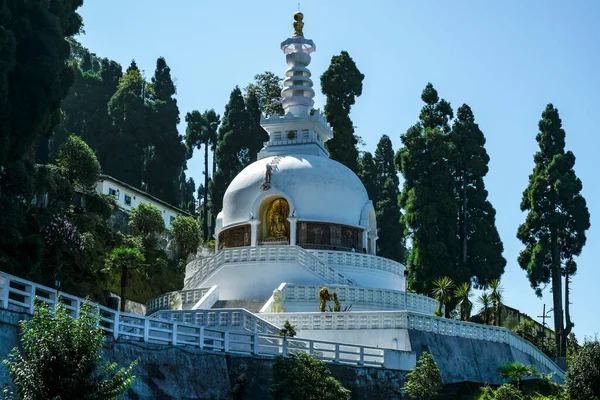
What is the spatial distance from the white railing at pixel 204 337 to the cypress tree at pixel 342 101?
1213 inches

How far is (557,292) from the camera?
154ft

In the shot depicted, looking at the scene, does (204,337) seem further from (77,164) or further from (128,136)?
(128,136)

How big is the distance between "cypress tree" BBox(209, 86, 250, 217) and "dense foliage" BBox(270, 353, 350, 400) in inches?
1604

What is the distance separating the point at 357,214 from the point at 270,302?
36.6 feet

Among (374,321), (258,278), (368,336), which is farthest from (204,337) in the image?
(258,278)

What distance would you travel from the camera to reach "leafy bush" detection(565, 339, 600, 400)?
26703 millimetres

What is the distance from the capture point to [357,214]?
44.9 meters

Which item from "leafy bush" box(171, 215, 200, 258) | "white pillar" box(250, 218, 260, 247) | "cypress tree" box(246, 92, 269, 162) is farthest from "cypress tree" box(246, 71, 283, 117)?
"white pillar" box(250, 218, 260, 247)

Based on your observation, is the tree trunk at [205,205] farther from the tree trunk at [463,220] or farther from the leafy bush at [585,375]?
the leafy bush at [585,375]

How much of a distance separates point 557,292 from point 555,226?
10.6 feet

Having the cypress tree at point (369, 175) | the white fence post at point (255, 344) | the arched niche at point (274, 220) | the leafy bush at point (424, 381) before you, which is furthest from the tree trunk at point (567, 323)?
the white fence post at point (255, 344)

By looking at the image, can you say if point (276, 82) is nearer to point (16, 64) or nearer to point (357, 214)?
point (357, 214)

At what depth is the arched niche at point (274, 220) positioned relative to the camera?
4347 cm

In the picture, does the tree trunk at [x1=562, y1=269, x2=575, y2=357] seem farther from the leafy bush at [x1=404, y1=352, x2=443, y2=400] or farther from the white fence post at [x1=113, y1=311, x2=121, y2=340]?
the white fence post at [x1=113, y1=311, x2=121, y2=340]
